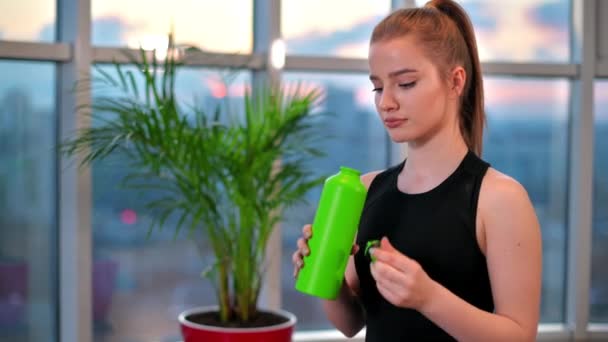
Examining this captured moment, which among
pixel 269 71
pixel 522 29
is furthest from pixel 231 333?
pixel 522 29

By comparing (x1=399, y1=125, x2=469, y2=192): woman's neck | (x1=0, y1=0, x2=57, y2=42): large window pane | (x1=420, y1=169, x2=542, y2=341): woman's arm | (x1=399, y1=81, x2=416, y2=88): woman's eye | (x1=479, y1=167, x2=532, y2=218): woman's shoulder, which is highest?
(x1=0, y1=0, x2=57, y2=42): large window pane

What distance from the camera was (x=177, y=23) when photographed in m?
3.45

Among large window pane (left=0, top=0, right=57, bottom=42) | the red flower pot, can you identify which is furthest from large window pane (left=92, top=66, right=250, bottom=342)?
the red flower pot

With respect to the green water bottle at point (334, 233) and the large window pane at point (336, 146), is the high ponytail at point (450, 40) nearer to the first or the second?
the green water bottle at point (334, 233)

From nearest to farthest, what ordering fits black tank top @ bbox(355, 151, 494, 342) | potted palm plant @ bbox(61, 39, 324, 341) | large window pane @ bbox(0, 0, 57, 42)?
black tank top @ bbox(355, 151, 494, 342) → potted palm plant @ bbox(61, 39, 324, 341) → large window pane @ bbox(0, 0, 57, 42)

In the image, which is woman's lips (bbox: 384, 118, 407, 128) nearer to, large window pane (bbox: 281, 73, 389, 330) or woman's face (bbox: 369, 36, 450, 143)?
woman's face (bbox: 369, 36, 450, 143)

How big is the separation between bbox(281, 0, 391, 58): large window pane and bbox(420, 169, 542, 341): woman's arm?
2570 mm

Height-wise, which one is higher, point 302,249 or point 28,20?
point 28,20

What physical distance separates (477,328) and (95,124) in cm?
246

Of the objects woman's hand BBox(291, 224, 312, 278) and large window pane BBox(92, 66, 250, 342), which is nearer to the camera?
woman's hand BBox(291, 224, 312, 278)

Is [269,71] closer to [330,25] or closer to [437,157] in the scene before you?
[330,25]

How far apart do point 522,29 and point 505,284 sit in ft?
10.3

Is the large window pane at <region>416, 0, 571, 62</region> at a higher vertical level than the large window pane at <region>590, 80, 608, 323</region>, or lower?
higher

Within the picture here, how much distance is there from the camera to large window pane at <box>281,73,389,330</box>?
144 inches
